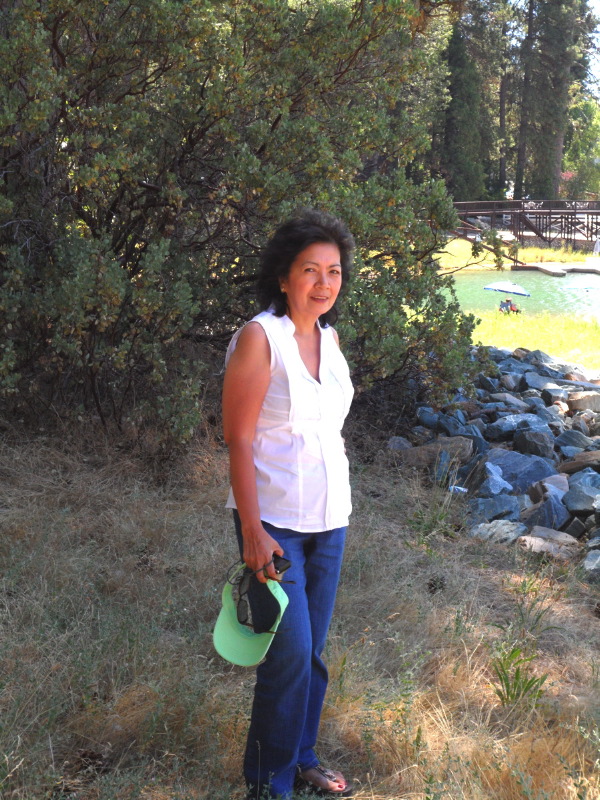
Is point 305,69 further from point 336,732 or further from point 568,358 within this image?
point 568,358

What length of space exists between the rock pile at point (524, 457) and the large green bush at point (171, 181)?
2.83ft

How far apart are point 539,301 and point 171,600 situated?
18027mm

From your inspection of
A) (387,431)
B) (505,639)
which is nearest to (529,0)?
(387,431)

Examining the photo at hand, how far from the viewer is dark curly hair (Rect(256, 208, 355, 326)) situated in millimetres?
2834

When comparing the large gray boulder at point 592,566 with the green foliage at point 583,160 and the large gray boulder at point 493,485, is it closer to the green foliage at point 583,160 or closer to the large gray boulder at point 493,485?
the large gray boulder at point 493,485

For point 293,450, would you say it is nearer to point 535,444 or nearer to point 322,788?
point 322,788

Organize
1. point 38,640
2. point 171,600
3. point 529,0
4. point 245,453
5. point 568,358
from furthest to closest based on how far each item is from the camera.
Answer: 1. point 529,0
2. point 568,358
3. point 171,600
4. point 38,640
5. point 245,453

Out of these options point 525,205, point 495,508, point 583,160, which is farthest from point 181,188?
point 583,160

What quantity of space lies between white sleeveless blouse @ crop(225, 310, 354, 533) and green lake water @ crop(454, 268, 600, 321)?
47.9 feet

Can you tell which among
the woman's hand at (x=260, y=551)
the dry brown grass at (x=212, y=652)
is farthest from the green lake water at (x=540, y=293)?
the woman's hand at (x=260, y=551)

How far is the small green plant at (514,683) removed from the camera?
345 cm

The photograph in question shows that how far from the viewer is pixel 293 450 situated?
104 inches

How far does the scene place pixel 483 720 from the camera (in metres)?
3.48

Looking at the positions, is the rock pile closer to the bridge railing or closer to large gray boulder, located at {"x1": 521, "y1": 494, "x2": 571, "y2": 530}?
large gray boulder, located at {"x1": 521, "y1": 494, "x2": 571, "y2": 530}
